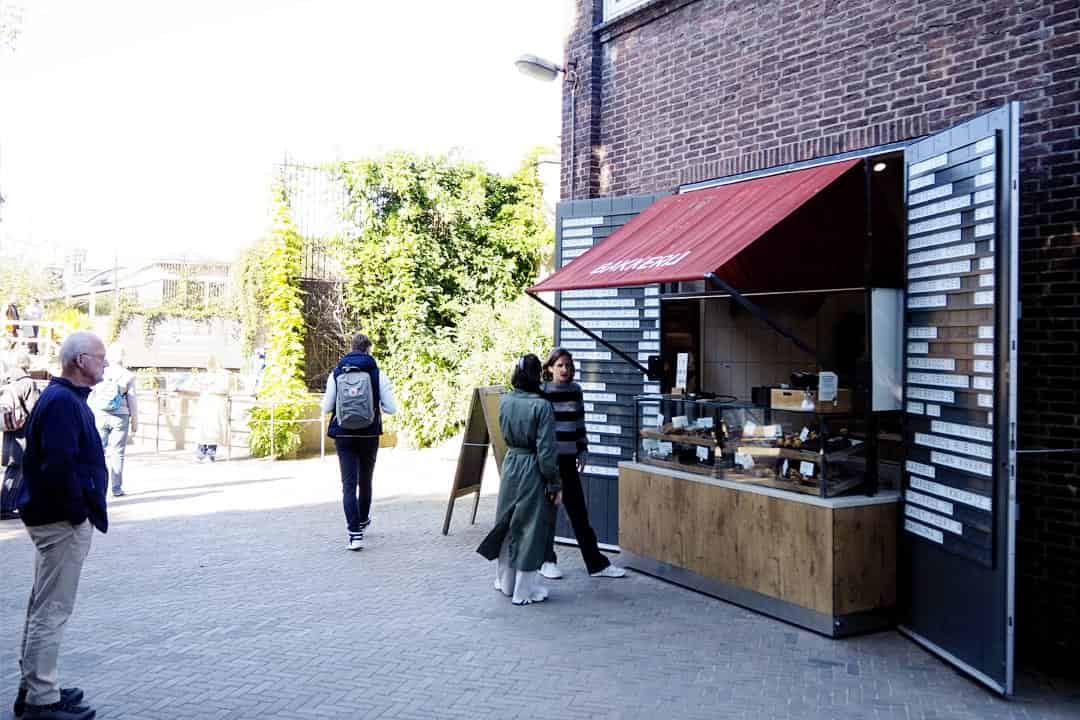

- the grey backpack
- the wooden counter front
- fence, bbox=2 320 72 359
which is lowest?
the wooden counter front

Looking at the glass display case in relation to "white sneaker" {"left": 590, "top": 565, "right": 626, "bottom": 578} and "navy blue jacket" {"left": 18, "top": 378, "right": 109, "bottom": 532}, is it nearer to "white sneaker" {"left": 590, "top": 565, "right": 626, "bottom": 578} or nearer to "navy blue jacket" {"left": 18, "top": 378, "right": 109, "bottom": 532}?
"white sneaker" {"left": 590, "top": 565, "right": 626, "bottom": 578}

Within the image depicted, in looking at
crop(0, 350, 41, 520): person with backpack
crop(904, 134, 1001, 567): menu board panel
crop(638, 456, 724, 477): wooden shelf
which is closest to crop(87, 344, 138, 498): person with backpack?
crop(0, 350, 41, 520): person with backpack

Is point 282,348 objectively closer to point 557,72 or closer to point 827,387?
point 557,72

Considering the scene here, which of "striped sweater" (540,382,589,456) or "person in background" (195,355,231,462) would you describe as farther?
"person in background" (195,355,231,462)

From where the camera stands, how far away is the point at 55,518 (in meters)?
4.33

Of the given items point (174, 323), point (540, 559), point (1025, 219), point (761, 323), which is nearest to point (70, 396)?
point (540, 559)

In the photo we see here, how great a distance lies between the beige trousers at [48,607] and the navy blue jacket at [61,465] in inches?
3.8

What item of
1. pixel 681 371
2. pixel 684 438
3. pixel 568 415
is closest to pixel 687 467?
pixel 684 438

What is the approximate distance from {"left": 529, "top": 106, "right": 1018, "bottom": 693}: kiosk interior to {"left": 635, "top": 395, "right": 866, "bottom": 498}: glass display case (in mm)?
14

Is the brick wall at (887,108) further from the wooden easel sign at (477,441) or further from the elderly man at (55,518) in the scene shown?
the elderly man at (55,518)

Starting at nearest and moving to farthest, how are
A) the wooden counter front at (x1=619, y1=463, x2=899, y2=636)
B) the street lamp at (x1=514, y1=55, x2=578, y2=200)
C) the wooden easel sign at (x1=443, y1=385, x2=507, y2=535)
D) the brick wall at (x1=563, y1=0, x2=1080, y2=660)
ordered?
1. the brick wall at (x1=563, y1=0, x2=1080, y2=660)
2. the wooden counter front at (x1=619, y1=463, x2=899, y2=636)
3. the wooden easel sign at (x1=443, y1=385, x2=507, y2=535)
4. the street lamp at (x1=514, y1=55, x2=578, y2=200)

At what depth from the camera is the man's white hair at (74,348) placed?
4508mm

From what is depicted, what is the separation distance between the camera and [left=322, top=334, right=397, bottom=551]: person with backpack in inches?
327

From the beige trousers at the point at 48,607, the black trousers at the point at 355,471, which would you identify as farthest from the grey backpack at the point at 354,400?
the beige trousers at the point at 48,607
